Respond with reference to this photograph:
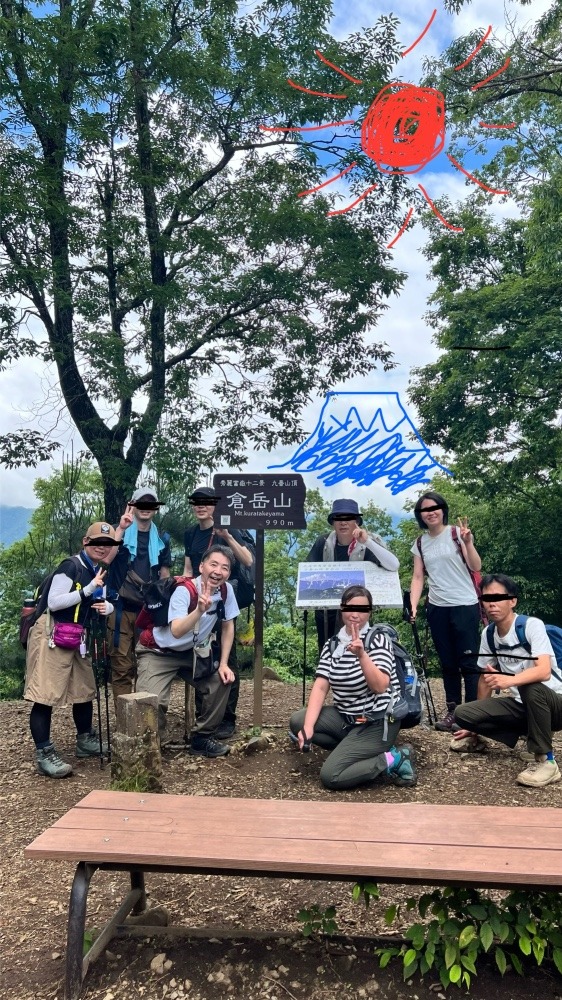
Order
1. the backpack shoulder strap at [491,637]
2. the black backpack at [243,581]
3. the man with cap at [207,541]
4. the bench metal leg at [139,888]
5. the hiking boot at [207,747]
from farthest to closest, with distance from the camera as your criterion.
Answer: the black backpack at [243,581], the man with cap at [207,541], the hiking boot at [207,747], the backpack shoulder strap at [491,637], the bench metal leg at [139,888]

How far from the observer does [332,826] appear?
2486 millimetres

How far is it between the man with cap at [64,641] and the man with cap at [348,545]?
62.4 inches

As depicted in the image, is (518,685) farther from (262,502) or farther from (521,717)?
(262,502)

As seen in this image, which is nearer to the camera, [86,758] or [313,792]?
[313,792]

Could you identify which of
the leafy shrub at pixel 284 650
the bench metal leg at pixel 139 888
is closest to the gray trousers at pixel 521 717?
the bench metal leg at pixel 139 888

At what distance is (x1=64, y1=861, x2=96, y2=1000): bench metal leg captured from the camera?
2.36m

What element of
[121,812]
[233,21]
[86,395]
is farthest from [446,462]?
[121,812]

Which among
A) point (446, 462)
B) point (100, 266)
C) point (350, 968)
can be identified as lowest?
point (350, 968)

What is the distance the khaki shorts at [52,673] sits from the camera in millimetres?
4449

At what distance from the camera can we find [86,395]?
8.48 m

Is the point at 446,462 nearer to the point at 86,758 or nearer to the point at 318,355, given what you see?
the point at 318,355

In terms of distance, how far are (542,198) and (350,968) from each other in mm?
9927

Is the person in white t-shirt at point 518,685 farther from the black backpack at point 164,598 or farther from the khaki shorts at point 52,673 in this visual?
the khaki shorts at point 52,673

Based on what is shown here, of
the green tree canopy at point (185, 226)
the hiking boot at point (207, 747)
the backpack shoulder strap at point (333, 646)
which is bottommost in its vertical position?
the hiking boot at point (207, 747)
